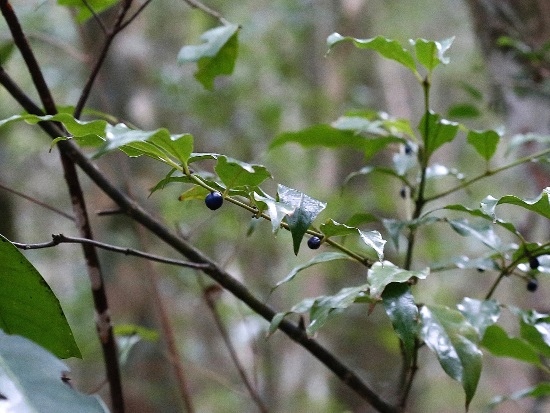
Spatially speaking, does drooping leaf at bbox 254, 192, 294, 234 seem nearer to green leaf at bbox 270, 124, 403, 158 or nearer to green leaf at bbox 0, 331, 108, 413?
green leaf at bbox 0, 331, 108, 413

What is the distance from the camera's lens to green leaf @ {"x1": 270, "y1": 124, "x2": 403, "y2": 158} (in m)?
0.87

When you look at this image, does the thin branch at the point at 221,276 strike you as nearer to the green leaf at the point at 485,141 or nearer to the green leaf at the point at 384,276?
the green leaf at the point at 384,276

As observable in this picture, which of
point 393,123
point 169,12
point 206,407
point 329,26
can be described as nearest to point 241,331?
point 206,407

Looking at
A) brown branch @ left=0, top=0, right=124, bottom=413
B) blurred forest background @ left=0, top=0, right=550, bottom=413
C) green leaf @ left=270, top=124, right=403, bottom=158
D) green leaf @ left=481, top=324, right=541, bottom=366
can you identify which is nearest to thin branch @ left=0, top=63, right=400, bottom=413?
brown branch @ left=0, top=0, right=124, bottom=413

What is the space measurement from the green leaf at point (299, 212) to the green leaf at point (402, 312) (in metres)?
0.11

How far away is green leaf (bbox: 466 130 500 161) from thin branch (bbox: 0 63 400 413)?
306mm

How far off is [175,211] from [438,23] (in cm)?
398

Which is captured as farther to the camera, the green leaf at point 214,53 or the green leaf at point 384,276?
the green leaf at point 214,53

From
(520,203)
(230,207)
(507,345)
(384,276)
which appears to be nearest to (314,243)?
(384,276)

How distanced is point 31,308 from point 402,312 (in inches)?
12.0

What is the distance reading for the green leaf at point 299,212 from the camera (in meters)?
0.47

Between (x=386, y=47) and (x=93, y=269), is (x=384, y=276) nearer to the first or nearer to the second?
(x=386, y=47)

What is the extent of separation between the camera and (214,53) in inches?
32.2

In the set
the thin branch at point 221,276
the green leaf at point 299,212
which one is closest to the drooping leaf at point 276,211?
the green leaf at point 299,212
